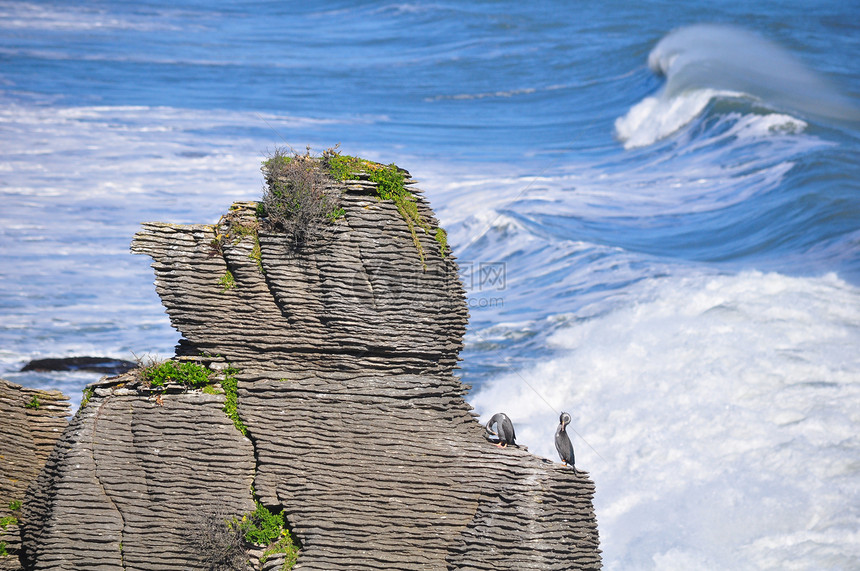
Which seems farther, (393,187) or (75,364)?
(75,364)

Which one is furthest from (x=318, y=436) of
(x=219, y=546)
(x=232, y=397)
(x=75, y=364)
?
(x=75, y=364)

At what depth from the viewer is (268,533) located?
10.9 metres

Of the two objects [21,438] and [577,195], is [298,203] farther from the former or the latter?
[577,195]

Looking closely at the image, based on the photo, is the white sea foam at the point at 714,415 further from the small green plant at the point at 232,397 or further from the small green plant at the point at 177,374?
the small green plant at the point at 177,374

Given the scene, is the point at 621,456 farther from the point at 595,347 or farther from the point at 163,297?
the point at 163,297

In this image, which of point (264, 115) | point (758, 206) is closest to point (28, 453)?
point (758, 206)

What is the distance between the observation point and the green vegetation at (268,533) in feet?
35.3

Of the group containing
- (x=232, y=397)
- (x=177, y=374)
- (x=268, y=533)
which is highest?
(x=177, y=374)

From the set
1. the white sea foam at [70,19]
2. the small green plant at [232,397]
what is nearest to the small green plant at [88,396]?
the small green plant at [232,397]

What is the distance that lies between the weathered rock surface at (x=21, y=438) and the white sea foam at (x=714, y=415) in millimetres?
10226

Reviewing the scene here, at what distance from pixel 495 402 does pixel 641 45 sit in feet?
147

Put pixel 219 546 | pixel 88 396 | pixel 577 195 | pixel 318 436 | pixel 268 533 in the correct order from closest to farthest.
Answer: pixel 219 546 < pixel 268 533 < pixel 318 436 < pixel 88 396 < pixel 577 195

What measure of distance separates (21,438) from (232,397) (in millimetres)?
3449

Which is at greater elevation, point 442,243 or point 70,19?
point 70,19
